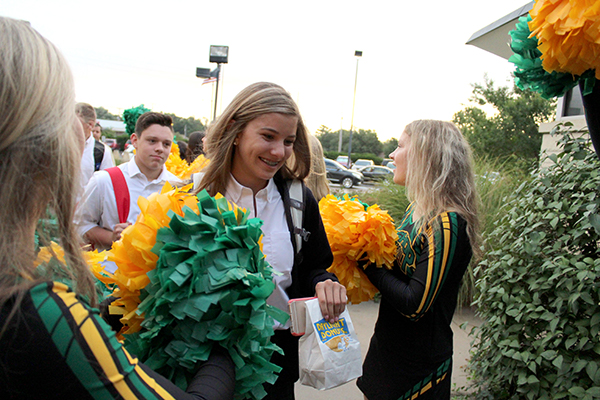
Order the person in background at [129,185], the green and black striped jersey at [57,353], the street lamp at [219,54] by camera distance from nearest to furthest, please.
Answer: the green and black striped jersey at [57,353], the person in background at [129,185], the street lamp at [219,54]

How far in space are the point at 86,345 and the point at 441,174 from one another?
188 centimetres

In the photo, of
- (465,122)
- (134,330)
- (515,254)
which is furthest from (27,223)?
(465,122)

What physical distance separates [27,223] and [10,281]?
0.13 meters

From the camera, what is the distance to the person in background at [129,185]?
2725 millimetres

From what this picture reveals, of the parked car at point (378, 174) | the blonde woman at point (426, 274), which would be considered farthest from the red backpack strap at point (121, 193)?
the parked car at point (378, 174)

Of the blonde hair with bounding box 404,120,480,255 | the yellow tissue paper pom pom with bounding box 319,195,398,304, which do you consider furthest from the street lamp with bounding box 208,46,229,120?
the yellow tissue paper pom pom with bounding box 319,195,398,304

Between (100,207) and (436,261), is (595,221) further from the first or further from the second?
(100,207)

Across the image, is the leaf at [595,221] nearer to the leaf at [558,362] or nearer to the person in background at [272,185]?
the leaf at [558,362]

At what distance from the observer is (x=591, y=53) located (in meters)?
1.15

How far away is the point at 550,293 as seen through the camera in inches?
85.2

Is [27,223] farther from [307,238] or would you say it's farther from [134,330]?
[307,238]

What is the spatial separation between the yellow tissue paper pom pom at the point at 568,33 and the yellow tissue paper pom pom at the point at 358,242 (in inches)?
42.4

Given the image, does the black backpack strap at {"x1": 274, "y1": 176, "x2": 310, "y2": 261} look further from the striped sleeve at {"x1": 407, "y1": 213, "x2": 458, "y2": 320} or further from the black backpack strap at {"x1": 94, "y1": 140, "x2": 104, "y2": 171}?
the black backpack strap at {"x1": 94, "y1": 140, "x2": 104, "y2": 171}

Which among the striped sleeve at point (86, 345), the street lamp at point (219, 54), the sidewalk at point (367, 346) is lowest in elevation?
the sidewalk at point (367, 346)
